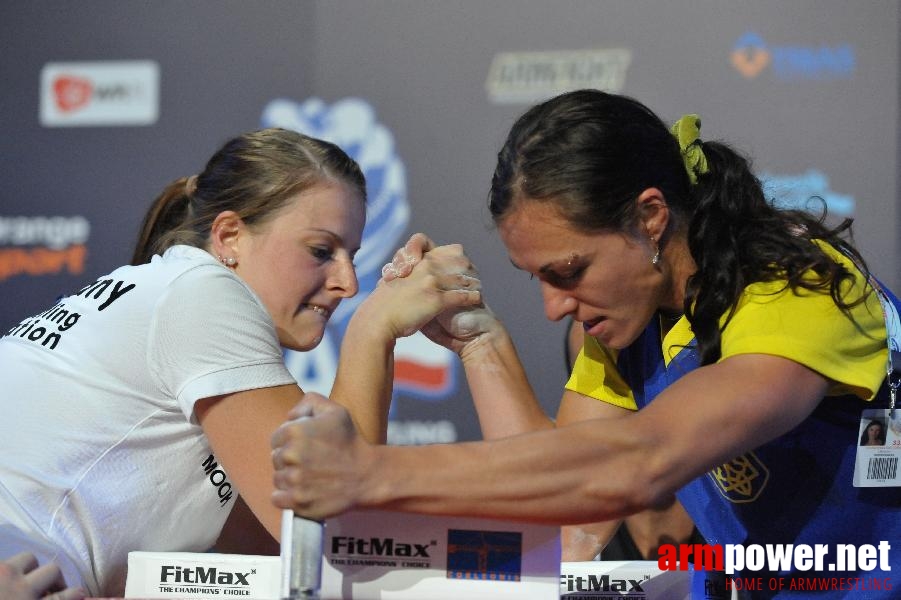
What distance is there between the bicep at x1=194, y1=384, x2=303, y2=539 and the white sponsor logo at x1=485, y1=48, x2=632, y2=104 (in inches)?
76.0

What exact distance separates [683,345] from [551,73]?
1.75 meters

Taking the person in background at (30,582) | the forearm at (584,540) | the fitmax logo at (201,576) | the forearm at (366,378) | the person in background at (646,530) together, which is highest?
the forearm at (366,378)

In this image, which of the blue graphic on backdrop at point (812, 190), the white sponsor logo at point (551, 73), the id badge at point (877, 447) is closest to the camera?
the id badge at point (877, 447)

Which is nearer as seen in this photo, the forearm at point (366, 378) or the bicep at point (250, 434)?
the bicep at point (250, 434)

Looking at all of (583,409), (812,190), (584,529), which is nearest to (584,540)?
(584,529)

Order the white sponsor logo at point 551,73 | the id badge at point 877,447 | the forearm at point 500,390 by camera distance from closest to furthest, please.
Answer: the id badge at point 877,447, the forearm at point 500,390, the white sponsor logo at point 551,73

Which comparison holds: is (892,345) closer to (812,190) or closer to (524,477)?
(524,477)

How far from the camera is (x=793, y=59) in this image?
117 inches

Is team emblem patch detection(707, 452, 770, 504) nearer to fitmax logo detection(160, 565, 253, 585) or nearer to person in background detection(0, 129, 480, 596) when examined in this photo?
person in background detection(0, 129, 480, 596)

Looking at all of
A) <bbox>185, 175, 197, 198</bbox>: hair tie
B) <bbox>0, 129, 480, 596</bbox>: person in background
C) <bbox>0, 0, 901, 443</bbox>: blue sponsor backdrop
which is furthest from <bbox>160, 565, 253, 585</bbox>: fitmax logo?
<bbox>0, 0, 901, 443</bbox>: blue sponsor backdrop

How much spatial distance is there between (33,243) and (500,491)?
8.99 ft

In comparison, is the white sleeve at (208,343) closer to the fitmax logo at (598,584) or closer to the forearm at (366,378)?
the forearm at (366,378)

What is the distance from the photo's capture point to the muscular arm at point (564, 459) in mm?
1004

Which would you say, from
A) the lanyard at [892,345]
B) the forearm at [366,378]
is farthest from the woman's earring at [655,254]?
the forearm at [366,378]
